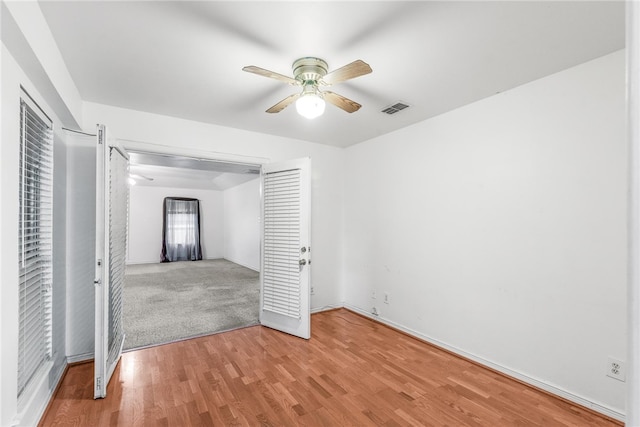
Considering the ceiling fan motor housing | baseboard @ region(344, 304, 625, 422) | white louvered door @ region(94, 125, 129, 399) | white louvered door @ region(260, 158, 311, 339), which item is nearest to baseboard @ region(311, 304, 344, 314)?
white louvered door @ region(260, 158, 311, 339)

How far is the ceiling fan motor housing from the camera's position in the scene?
2.00 metres

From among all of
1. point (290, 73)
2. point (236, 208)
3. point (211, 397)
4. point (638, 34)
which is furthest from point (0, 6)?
point (236, 208)

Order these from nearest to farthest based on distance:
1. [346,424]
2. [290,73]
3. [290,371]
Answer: [346,424], [290,73], [290,371]

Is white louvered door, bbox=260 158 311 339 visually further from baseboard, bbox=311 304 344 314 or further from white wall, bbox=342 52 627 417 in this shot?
white wall, bbox=342 52 627 417

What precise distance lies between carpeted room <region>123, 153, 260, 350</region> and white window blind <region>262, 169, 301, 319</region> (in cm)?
58

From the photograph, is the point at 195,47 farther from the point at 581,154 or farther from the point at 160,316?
the point at 160,316

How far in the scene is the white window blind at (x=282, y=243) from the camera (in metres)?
3.28

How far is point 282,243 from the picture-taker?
11.2 feet

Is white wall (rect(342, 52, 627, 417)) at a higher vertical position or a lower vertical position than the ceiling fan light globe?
lower

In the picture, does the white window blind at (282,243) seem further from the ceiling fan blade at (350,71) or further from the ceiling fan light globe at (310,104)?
the ceiling fan blade at (350,71)

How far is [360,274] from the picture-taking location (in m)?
4.05

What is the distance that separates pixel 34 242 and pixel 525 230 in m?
3.56

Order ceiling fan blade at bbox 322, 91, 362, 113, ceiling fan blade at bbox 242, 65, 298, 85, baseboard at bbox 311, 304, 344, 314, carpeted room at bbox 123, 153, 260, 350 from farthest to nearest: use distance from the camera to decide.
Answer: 1. baseboard at bbox 311, 304, 344, 314
2. carpeted room at bbox 123, 153, 260, 350
3. ceiling fan blade at bbox 322, 91, 362, 113
4. ceiling fan blade at bbox 242, 65, 298, 85

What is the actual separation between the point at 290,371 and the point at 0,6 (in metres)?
2.74
